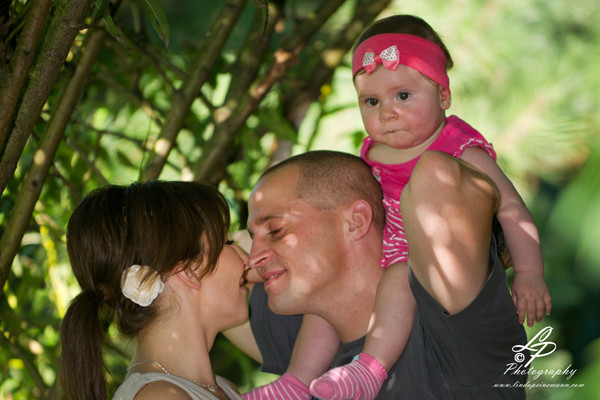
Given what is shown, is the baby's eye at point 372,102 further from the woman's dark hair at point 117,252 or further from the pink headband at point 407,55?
the woman's dark hair at point 117,252

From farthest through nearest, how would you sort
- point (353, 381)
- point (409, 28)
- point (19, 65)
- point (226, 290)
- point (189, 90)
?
point (189, 90) < point (409, 28) < point (226, 290) < point (353, 381) < point (19, 65)

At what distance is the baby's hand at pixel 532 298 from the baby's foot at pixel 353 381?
1.04 feet

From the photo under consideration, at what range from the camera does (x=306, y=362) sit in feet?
5.44

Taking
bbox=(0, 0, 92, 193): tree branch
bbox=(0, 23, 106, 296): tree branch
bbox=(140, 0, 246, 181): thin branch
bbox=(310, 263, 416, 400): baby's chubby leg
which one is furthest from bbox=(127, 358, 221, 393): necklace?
bbox=(140, 0, 246, 181): thin branch

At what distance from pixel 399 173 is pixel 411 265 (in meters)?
0.33

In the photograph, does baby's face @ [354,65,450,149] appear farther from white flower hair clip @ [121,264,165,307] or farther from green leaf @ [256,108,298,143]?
green leaf @ [256,108,298,143]

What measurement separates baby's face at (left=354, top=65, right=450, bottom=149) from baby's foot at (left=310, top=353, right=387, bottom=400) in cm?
50

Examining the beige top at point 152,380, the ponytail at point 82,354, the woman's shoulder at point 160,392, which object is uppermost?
the woman's shoulder at point 160,392

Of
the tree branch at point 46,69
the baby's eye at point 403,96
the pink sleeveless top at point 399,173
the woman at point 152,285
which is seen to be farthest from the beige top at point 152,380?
the baby's eye at point 403,96

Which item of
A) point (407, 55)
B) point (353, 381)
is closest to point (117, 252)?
point (353, 381)

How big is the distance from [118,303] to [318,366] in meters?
0.56

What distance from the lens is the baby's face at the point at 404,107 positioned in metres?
1.45

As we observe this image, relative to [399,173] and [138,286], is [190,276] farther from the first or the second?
[399,173]

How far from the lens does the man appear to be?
1155 millimetres
